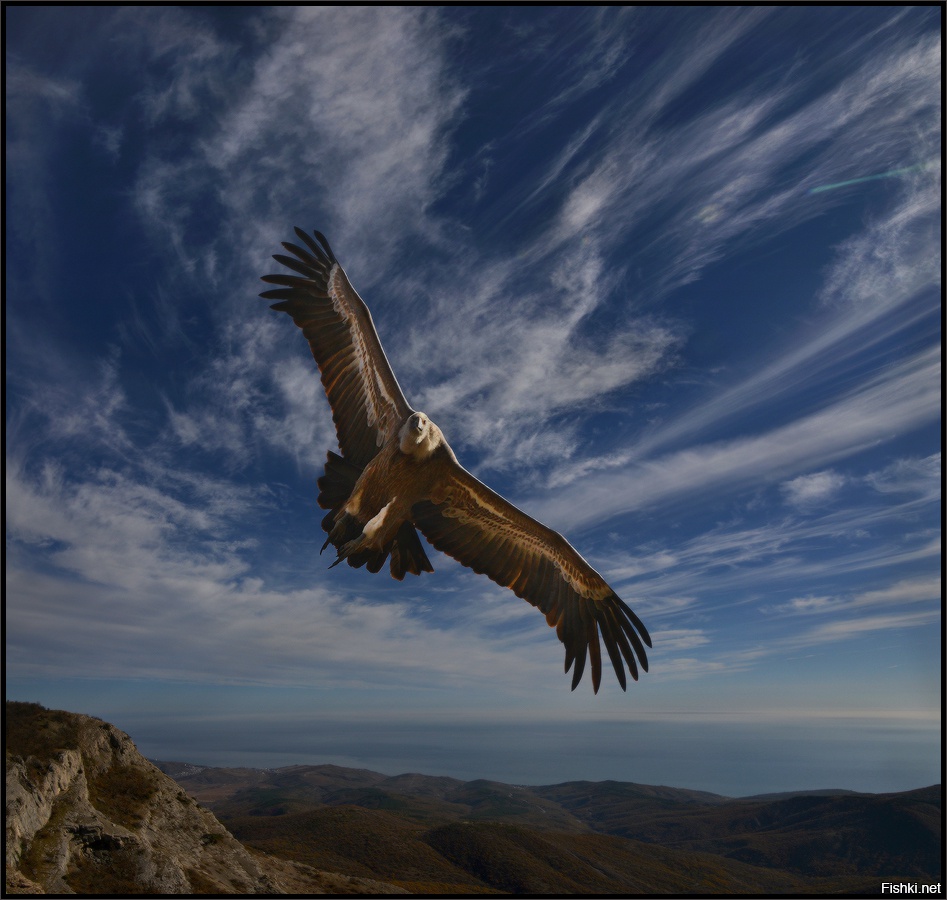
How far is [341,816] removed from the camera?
3243 inches

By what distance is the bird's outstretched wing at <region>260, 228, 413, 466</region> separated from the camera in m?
14.8

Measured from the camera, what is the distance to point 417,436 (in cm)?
1278

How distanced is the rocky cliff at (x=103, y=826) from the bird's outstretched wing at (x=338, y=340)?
16.1 m

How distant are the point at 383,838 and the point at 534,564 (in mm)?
79724

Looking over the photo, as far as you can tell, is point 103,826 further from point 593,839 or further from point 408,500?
point 593,839

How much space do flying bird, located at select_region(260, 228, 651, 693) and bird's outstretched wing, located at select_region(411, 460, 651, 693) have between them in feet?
0.09

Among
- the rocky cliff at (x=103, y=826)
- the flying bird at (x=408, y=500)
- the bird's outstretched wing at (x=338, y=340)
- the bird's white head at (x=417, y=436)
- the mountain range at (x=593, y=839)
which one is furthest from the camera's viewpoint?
the mountain range at (x=593, y=839)

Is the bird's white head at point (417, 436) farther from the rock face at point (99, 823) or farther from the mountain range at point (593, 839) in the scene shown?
the mountain range at point (593, 839)

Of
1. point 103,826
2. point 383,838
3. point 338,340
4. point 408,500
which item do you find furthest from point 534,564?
point 383,838

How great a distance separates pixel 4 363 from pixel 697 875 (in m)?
115

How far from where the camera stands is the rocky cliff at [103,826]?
19000mm

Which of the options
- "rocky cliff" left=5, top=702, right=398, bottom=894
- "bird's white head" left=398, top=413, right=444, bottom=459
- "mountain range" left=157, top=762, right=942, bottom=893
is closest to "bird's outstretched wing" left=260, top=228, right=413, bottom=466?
"bird's white head" left=398, top=413, right=444, bottom=459

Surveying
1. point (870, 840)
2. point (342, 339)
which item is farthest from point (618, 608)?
point (870, 840)

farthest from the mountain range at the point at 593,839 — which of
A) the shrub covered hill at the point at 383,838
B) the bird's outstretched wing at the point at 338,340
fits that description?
the bird's outstretched wing at the point at 338,340
